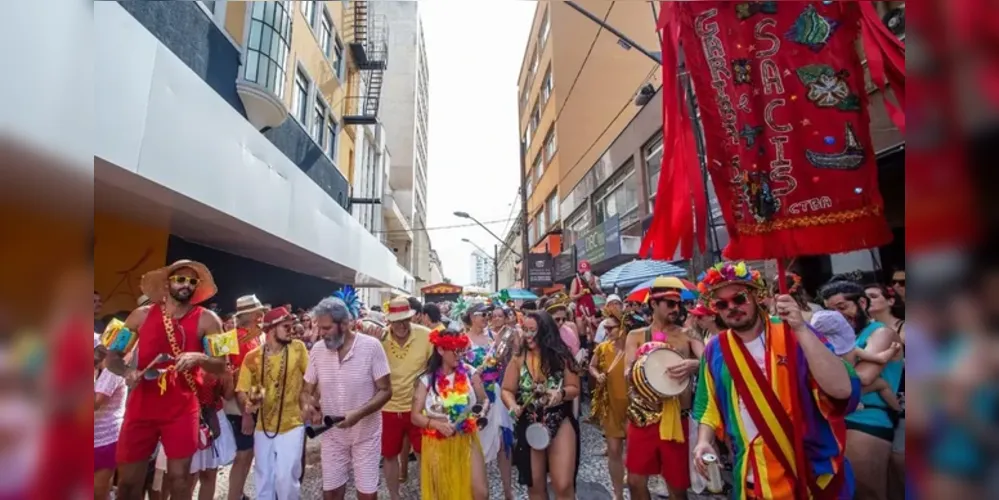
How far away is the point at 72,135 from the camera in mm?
546

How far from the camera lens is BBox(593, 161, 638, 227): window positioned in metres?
13.2

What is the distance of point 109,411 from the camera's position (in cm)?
331

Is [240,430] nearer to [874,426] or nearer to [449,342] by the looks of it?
[449,342]

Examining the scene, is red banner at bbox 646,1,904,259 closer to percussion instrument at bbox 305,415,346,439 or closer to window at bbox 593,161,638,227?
percussion instrument at bbox 305,415,346,439

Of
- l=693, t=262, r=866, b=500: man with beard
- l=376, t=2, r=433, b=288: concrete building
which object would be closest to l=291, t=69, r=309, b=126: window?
l=693, t=262, r=866, b=500: man with beard

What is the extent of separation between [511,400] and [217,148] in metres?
4.29

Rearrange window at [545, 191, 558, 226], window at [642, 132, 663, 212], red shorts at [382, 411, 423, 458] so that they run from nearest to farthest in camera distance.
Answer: red shorts at [382, 411, 423, 458] < window at [642, 132, 663, 212] < window at [545, 191, 558, 226]

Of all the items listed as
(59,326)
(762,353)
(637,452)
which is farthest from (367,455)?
(59,326)

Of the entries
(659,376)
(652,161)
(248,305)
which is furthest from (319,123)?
(659,376)

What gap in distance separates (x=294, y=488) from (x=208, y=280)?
1.79 m

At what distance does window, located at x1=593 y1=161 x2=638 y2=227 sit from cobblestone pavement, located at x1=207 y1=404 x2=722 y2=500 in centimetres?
843

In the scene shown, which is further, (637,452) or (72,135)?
(637,452)

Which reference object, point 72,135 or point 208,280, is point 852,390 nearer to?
point 72,135

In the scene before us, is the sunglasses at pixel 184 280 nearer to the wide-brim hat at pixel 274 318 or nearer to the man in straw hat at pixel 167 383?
the man in straw hat at pixel 167 383
